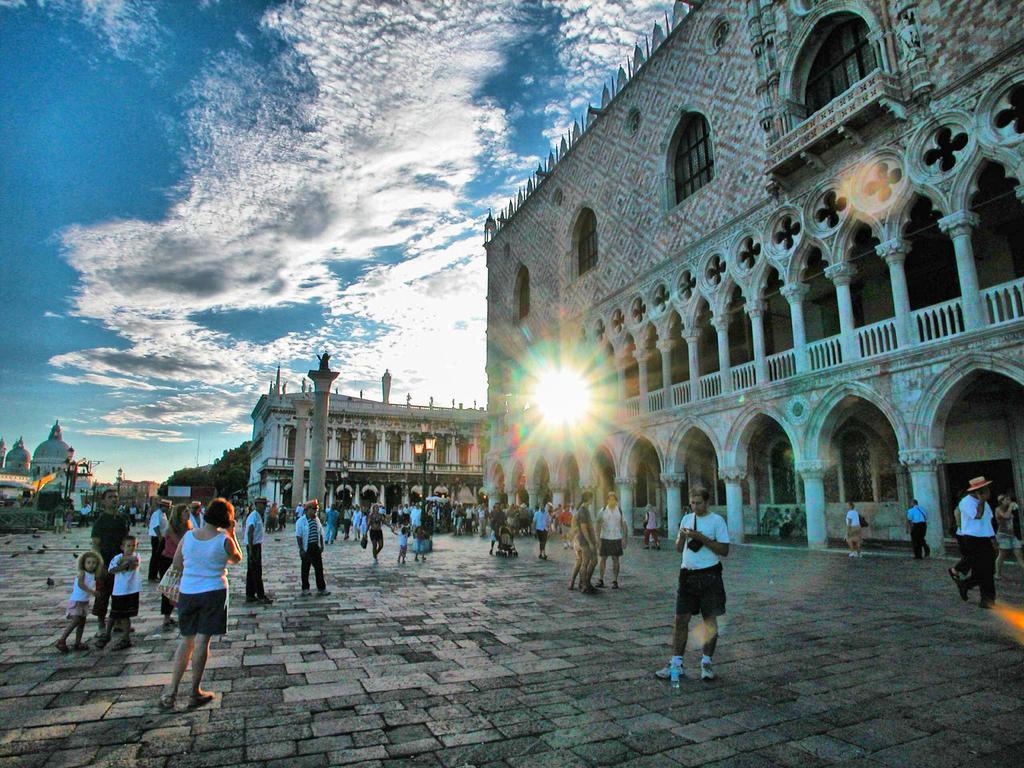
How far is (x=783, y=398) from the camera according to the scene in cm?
1617

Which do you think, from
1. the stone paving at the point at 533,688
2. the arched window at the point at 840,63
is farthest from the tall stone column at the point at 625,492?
the stone paving at the point at 533,688

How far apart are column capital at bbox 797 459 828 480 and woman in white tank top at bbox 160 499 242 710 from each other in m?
14.2

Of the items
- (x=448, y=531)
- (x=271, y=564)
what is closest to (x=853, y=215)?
(x=271, y=564)

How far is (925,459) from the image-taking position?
41.8 feet

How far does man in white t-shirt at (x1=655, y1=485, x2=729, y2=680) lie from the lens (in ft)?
15.1

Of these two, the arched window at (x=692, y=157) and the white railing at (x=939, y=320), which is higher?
the arched window at (x=692, y=157)

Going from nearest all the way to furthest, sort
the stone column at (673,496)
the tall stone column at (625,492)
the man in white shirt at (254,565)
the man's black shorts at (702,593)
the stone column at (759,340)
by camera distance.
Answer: the man's black shorts at (702,593), the man in white shirt at (254,565), the stone column at (759,340), the stone column at (673,496), the tall stone column at (625,492)

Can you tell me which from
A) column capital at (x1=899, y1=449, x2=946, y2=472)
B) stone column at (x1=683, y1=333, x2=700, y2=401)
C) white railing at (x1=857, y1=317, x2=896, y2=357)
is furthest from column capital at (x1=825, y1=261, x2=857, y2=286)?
stone column at (x1=683, y1=333, x2=700, y2=401)

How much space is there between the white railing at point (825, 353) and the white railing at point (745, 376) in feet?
5.56

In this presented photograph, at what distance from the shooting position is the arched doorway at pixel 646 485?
24.6 m

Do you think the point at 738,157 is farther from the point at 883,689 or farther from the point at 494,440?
the point at 494,440

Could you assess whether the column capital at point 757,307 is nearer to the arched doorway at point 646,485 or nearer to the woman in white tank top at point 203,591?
the arched doorway at point 646,485

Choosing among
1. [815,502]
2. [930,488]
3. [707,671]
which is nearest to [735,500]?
[815,502]

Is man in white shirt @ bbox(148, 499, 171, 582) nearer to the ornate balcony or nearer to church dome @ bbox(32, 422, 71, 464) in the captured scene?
the ornate balcony
